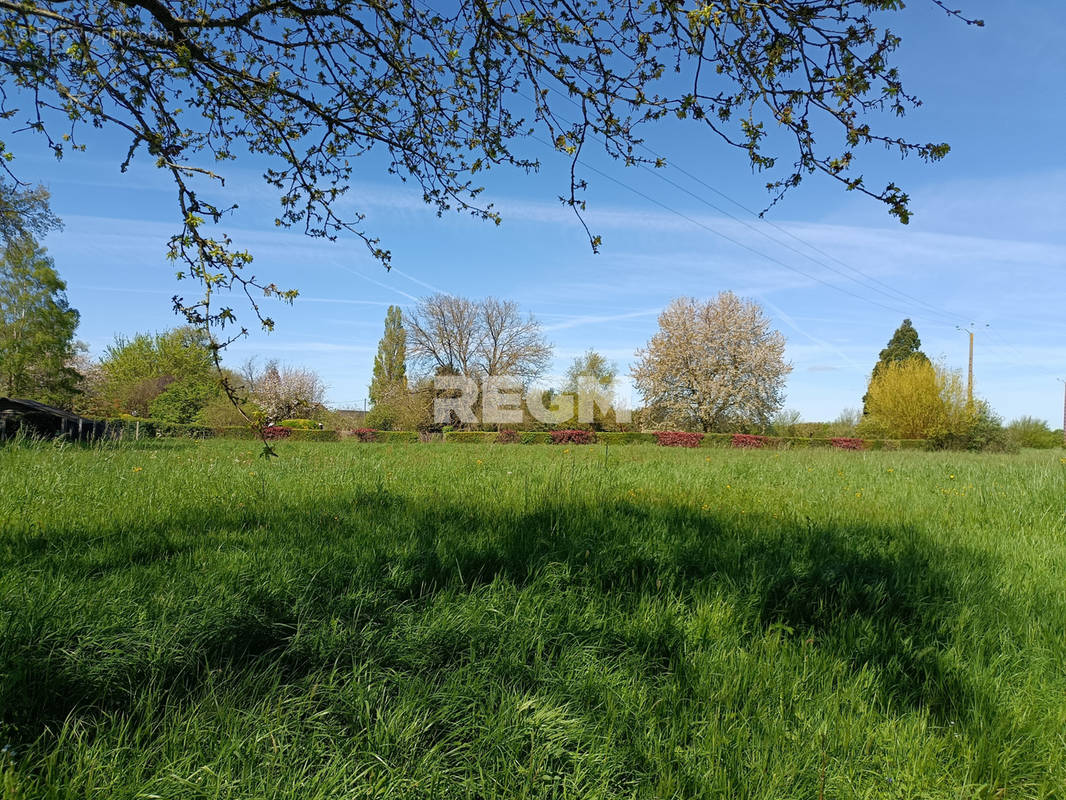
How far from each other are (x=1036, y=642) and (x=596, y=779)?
2.77 m

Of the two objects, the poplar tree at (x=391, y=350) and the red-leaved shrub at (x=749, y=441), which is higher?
the poplar tree at (x=391, y=350)

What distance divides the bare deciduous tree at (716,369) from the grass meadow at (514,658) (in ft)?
110

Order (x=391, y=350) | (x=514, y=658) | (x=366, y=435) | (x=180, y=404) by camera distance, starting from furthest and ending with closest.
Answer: (x=391, y=350)
(x=180, y=404)
(x=366, y=435)
(x=514, y=658)

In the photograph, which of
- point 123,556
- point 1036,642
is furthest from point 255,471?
point 1036,642

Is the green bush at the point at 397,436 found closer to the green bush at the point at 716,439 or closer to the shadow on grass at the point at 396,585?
the green bush at the point at 716,439

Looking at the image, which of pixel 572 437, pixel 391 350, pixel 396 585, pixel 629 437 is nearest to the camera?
pixel 396 585

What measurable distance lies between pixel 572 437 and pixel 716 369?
13.5 metres

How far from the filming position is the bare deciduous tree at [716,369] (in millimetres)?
36406

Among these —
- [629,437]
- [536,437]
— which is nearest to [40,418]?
[536,437]

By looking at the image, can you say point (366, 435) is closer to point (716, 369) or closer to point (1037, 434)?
point (716, 369)

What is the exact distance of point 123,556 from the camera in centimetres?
318

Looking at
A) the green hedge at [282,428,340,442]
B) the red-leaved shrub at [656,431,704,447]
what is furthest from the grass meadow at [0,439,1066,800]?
the red-leaved shrub at [656,431,704,447]

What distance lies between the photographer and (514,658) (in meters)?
2.26

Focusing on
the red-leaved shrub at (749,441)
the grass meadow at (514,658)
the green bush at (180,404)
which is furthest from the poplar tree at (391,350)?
the grass meadow at (514,658)
